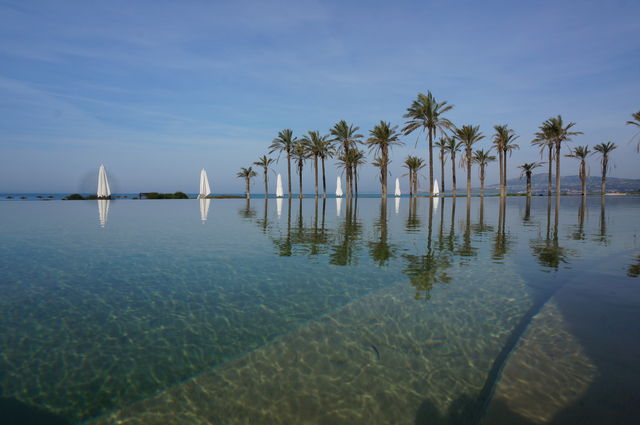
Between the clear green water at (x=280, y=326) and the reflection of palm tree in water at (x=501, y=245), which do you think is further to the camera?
the reflection of palm tree in water at (x=501, y=245)

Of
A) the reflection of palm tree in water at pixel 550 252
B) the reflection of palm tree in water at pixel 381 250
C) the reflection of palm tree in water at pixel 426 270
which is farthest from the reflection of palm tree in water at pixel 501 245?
the reflection of palm tree in water at pixel 381 250

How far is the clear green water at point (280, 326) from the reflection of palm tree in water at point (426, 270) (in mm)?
51

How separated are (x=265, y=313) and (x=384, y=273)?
316 cm

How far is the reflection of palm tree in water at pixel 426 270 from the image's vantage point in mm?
6258

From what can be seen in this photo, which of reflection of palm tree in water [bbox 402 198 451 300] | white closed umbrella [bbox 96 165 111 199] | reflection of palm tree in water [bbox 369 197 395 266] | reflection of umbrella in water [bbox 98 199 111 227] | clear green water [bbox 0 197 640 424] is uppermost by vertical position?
white closed umbrella [bbox 96 165 111 199]

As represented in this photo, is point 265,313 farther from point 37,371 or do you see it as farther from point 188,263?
point 188,263

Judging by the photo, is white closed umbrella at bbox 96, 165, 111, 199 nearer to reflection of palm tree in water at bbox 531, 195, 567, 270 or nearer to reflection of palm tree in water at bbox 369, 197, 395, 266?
reflection of palm tree in water at bbox 369, 197, 395, 266

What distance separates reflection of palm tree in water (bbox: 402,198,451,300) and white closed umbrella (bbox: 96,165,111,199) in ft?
167

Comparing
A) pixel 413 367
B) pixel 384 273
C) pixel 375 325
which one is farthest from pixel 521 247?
pixel 413 367

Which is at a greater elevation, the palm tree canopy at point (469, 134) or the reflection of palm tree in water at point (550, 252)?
the palm tree canopy at point (469, 134)

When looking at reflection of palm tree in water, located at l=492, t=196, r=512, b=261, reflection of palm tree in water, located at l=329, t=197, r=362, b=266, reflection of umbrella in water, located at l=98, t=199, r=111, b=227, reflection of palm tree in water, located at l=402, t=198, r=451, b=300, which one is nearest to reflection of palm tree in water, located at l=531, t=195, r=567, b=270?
reflection of palm tree in water, located at l=492, t=196, r=512, b=261

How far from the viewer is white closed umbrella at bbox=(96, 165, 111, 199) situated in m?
46.9

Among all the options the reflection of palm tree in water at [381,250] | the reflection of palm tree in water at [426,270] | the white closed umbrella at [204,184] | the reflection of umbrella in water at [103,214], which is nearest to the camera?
the reflection of palm tree in water at [426,270]

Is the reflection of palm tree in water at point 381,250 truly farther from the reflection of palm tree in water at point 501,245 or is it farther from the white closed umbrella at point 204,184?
the white closed umbrella at point 204,184
